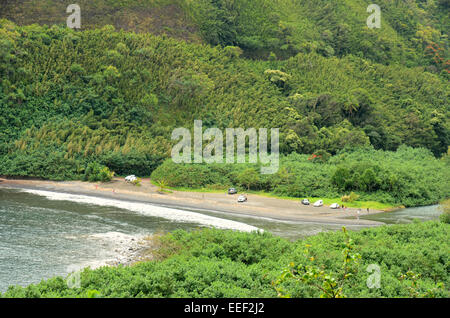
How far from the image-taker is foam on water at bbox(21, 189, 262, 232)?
4656 centimetres

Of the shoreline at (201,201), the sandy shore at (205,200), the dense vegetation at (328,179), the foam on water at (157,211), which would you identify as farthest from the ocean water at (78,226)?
the dense vegetation at (328,179)

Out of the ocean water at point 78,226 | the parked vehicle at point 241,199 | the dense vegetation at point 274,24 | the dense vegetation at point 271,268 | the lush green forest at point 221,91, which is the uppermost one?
the dense vegetation at point 274,24

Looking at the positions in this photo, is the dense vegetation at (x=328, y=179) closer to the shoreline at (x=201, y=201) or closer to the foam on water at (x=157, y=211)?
the shoreline at (x=201, y=201)

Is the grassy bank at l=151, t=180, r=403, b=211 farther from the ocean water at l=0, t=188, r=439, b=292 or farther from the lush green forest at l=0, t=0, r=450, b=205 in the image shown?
the ocean water at l=0, t=188, r=439, b=292

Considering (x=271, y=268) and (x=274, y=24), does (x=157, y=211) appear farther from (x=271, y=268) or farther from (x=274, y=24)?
(x=274, y=24)

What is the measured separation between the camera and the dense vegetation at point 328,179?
5962 centimetres

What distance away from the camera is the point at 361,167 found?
200ft

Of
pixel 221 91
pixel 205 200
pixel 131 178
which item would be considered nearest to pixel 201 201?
pixel 205 200

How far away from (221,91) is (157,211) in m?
38.6

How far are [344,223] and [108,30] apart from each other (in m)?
61.1
